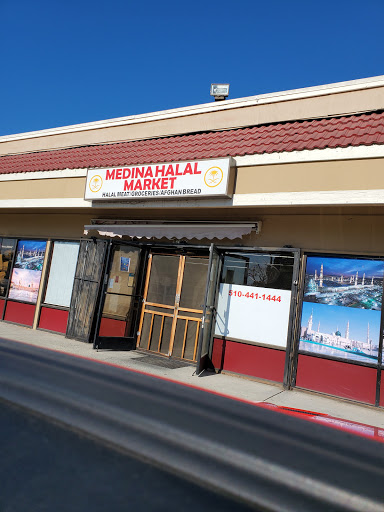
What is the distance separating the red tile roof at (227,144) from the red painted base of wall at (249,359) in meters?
3.61

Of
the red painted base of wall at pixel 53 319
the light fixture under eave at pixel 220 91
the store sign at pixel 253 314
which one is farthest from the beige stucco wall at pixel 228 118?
the red painted base of wall at pixel 53 319

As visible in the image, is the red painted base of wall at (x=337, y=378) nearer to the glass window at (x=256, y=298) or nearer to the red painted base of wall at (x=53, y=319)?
the glass window at (x=256, y=298)

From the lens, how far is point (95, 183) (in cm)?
832

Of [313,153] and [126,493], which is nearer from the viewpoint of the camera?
[126,493]

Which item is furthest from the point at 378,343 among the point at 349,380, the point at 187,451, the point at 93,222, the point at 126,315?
the point at 93,222

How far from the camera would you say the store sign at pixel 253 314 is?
698cm

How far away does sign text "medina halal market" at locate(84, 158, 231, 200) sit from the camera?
6852mm

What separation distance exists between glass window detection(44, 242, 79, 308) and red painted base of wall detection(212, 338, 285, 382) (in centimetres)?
441

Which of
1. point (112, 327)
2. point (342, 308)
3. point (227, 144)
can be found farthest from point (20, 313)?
point (342, 308)

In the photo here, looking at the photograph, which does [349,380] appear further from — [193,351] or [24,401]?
[24,401]

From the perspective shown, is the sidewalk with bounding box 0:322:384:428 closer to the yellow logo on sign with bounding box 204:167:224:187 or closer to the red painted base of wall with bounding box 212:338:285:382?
the red painted base of wall with bounding box 212:338:285:382

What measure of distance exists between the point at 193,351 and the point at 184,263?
6.27 feet

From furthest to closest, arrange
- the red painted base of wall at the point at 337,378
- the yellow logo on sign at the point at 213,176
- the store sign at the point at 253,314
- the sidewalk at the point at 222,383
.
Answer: the store sign at the point at 253,314
the yellow logo on sign at the point at 213,176
the red painted base of wall at the point at 337,378
the sidewalk at the point at 222,383

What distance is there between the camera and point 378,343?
609cm
